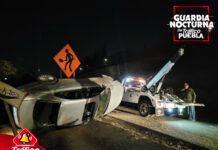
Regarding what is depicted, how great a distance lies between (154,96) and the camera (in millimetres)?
6137

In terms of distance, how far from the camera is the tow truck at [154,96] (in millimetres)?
5848

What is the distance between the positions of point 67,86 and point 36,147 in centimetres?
195

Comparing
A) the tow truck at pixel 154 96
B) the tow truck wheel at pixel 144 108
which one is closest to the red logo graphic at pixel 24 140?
the tow truck at pixel 154 96

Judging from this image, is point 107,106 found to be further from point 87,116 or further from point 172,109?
point 172,109

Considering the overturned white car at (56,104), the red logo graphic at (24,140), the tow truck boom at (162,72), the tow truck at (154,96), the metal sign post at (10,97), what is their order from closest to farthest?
the red logo graphic at (24,140)
the metal sign post at (10,97)
the overturned white car at (56,104)
the tow truck at (154,96)
the tow truck boom at (162,72)

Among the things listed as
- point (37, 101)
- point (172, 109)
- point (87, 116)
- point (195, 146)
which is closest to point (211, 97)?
point (172, 109)

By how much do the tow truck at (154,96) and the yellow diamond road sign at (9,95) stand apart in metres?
5.15

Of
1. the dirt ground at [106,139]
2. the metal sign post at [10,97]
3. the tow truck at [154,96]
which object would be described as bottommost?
the dirt ground at [106,139]

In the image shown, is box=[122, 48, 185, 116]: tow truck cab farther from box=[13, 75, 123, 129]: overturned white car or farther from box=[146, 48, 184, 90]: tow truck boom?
box=[13, 75, 123, 129]: overturned white car

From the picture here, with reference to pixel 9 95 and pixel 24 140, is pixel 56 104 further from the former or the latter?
pixel 24 140

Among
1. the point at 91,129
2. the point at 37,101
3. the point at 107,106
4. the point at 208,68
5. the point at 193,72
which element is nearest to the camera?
the point at 37,101

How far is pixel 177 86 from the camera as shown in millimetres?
14242

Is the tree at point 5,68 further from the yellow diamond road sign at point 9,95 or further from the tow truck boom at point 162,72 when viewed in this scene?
the yellow diamond road sign at point 9,95

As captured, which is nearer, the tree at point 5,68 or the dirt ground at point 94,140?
the dirt ground at point 94,140
